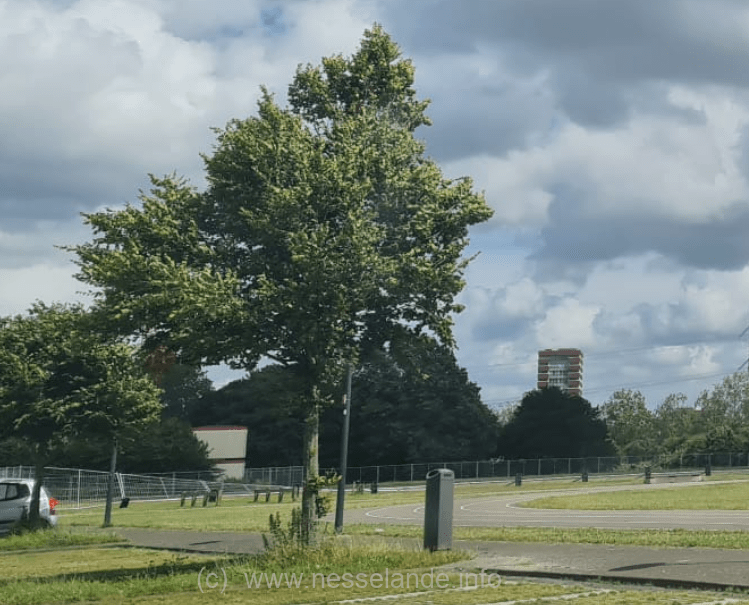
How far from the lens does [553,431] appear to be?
99.5 meters

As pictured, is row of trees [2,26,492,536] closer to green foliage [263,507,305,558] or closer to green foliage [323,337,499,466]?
green foliage [263,507,305,558]

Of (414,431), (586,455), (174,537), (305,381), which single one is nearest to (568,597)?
(305,381)

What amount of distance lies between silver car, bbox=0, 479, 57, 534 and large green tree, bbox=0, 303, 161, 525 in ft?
1.78

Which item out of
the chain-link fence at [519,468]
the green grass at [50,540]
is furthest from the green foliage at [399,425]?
the green grass at [50,540]

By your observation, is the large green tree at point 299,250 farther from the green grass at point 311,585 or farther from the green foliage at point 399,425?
the green foliage at point 399,425

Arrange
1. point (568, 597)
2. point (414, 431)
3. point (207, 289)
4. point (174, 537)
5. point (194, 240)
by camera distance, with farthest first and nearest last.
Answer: point (414, 431) < point (174, 537) < point (194, 240) < point (207, 289) < point (568, 597)

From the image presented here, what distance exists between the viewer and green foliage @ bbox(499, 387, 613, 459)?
Result: 99.1 m

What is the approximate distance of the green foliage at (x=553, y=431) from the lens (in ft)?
325

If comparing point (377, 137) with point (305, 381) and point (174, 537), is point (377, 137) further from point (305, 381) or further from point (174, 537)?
point (174, 537)

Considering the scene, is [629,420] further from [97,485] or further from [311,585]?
[311,585]

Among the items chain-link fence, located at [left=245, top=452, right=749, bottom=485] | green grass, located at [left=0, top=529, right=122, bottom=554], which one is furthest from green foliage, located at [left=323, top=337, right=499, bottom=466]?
green grass, located at [left=0, top=529, right=122, bottom=554]

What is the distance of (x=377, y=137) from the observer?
1889 cm

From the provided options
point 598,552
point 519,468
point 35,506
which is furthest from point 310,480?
point 519,468

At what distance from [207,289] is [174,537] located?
1156 cm
